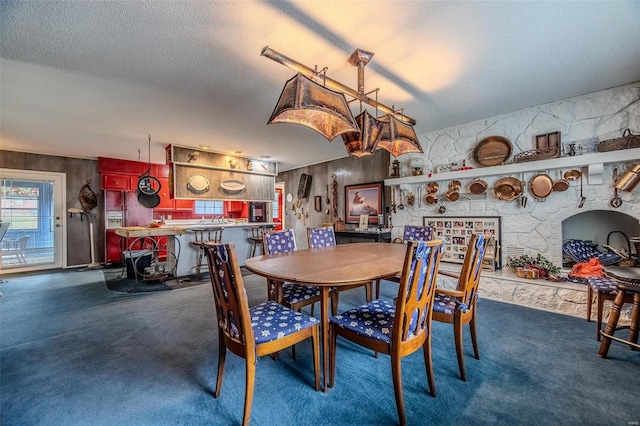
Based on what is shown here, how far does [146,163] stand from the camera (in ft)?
20.3

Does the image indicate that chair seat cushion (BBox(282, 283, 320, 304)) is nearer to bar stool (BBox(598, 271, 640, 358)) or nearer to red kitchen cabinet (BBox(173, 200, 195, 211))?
bar stool (BBox(598, 271, 640, 358))

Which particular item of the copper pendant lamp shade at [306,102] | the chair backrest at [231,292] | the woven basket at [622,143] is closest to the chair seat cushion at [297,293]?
the chair backrest at [231,292]

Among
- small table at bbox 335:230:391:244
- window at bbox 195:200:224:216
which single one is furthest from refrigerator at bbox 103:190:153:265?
small table at bbox 335:230:391:244

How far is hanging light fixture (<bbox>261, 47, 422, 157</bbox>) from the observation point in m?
1.63

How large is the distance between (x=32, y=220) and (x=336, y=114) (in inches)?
272

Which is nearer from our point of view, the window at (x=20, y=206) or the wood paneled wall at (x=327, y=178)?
the window at (x=20, y=206)

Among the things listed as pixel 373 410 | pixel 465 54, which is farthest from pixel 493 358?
pixel 465 54

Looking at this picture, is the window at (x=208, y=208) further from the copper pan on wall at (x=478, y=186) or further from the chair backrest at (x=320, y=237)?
the copper pan on wall at (x=478, y=186)

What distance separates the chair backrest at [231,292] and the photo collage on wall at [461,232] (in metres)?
2.98

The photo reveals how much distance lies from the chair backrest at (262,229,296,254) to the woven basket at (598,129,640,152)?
3529 millimetres

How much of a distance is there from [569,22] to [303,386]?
3071 mm

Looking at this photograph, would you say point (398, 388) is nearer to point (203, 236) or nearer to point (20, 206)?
point (203, 236)

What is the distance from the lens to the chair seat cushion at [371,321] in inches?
58.3

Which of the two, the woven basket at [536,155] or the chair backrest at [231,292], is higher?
the woven basket at [536,155]
